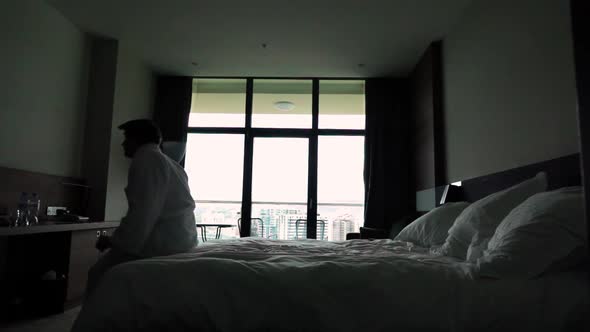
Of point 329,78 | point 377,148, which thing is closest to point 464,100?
point 377,148

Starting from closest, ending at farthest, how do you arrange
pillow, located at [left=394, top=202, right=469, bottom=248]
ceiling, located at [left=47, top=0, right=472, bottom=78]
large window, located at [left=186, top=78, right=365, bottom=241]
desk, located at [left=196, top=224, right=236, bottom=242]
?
pillow, located at [left=394, top=202, right=469, bottom=248], ceiling, located at [left=47, top=0, right=472, bottom=78], desk, located at [left=196, top=224, right=236, bottom=242], large window, located at [left=186, top=78, right=365, bottom=241]

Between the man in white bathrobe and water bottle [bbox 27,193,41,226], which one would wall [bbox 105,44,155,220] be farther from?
the man in white bathrobe

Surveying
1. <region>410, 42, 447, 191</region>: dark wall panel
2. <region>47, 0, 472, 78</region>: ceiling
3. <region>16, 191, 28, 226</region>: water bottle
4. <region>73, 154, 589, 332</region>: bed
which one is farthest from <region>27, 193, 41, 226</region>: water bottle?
<region>410, 42, 447, 191</region>: dark wall panel

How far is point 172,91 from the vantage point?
5.37 m

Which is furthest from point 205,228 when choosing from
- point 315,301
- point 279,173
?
point 315,301

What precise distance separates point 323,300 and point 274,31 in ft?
11.1

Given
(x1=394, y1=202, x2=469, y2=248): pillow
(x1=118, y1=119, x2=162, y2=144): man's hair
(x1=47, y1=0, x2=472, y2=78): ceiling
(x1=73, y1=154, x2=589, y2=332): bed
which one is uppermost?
(x1=47, y1=0, x2=472, y2=78): ceiling

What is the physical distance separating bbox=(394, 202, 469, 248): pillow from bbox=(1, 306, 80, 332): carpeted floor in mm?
2529

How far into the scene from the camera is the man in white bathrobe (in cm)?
163

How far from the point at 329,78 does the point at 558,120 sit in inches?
140

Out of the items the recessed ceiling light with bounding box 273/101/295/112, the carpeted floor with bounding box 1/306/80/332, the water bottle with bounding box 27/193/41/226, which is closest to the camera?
the carpeted floor with bounding box 1/306/80/332

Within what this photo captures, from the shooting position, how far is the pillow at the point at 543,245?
123cm

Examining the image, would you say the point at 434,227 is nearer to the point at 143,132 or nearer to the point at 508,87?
the point at 508,87

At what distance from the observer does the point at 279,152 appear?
545 centimetres
